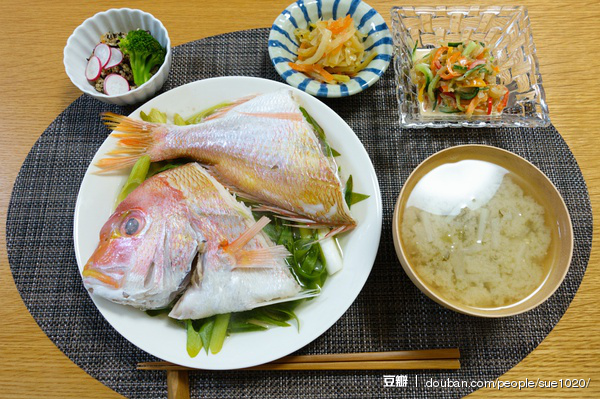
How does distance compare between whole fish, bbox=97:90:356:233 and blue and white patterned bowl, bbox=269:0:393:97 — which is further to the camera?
blue and white patterned bowl, bbox=269:0:393:97

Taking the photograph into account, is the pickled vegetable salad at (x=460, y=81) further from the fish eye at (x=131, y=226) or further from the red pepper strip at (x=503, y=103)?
the fish eye at (x=131, y=226)

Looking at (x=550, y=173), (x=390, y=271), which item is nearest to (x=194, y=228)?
(x=390, y=271)

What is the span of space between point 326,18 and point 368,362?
1478 millimetres

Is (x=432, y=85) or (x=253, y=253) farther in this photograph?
(x=432, y=85)

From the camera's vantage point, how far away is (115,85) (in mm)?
1699

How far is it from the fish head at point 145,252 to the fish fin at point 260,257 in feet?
0.51

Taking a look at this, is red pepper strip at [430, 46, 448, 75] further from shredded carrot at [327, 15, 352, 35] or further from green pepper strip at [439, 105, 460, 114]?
shredded carrot at [327, 15, 352, 35]

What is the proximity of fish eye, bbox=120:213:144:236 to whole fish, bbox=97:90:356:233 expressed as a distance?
1.03 feet

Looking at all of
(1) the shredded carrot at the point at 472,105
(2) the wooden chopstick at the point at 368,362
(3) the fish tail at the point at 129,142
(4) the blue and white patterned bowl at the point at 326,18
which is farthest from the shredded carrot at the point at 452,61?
(3) the fish tail at the point at 129,142

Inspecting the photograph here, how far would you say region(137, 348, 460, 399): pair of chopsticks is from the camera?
145cm

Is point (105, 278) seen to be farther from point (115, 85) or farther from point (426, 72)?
point (426, 72)

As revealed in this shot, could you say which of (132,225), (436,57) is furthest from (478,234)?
(132,225)

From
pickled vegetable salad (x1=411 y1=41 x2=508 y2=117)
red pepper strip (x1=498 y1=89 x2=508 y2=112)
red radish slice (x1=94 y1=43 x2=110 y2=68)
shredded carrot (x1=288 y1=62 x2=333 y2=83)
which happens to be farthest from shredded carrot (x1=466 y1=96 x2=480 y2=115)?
red radish slice (x1=94 y1=43 x2=110 y2=68)

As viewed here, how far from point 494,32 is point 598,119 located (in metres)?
0.61
